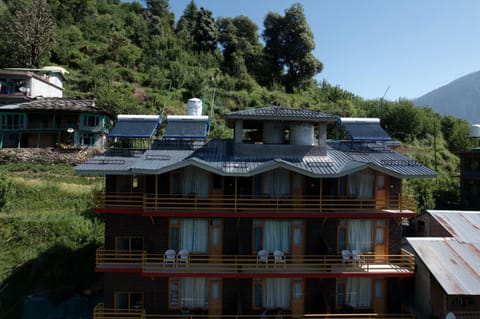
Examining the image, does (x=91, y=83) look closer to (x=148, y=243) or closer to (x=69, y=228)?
(x=69, y=228)

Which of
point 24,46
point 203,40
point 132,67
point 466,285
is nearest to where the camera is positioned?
point 466,285

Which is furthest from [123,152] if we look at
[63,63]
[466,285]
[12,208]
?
[63,63]

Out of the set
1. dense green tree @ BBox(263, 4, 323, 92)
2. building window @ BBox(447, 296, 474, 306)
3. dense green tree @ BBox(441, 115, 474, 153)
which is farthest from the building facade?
dense green tree @ BBox(263, 4, 323, 92)

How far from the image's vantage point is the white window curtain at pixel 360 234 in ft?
63.1

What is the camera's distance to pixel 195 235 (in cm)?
1875

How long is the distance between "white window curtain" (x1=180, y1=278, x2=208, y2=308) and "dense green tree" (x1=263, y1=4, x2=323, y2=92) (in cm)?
5170

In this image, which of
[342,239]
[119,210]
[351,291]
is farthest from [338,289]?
[119,210]

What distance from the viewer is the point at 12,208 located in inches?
1133

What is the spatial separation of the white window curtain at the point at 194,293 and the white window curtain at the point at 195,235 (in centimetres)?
182

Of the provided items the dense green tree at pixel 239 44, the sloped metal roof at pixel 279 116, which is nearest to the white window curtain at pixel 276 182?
the sloped metal roof at pixel 279 116

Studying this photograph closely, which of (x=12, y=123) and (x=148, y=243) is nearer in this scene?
(x=148, y=243)

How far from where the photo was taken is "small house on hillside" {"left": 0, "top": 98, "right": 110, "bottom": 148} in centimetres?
3975

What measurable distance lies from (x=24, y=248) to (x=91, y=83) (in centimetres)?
3649

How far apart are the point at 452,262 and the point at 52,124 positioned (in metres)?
43.6
